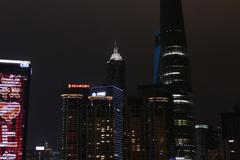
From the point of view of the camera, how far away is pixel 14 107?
108 m

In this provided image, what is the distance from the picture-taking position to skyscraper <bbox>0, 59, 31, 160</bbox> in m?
107

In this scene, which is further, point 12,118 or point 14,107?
point 14,107

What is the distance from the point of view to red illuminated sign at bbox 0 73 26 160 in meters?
107

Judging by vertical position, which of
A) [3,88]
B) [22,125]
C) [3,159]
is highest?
[3,88]

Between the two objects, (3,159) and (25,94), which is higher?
(25,94)

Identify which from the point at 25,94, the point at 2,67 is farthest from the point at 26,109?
the point at 2,67

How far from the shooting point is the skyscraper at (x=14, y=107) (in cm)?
10706

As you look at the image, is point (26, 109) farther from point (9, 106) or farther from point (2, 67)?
point (2, 67)

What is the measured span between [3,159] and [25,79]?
56.7ft

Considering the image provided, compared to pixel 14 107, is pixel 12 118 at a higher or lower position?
lower

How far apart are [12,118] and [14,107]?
2.30 metres

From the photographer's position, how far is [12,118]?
107 metres

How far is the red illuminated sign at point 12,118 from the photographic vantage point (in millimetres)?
107062

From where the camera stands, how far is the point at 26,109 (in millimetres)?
107750
